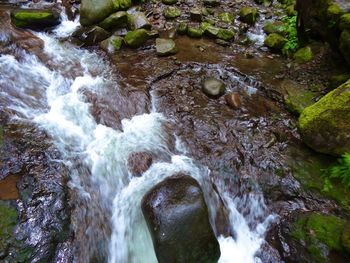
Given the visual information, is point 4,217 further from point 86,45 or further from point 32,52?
point 86,45

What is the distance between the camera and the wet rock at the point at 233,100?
6.27 m

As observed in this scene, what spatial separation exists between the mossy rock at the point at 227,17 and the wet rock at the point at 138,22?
2.31m

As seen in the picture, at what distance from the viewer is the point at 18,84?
251 inches

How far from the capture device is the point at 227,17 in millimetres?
9375

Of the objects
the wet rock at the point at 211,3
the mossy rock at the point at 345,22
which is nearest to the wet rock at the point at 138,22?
the wet rock at the point at 211,3

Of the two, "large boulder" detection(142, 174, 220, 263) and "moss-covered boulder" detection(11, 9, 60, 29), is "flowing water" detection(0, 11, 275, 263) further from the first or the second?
"moss-covered boulder" detection(11, 9, 60, 29)

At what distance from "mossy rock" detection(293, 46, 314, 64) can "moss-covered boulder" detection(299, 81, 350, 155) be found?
2392mm

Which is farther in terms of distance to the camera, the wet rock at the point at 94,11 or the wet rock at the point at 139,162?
the wet rock at the point at 94,11

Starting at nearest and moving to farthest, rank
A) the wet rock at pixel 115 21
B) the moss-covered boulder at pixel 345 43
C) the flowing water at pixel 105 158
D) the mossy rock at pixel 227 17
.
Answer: the flowing water at pixel 105 158
the moss-covered boulder at pixel 345 43
the wet rock at pixel 115 21
the mossy rock at pixel 227 17

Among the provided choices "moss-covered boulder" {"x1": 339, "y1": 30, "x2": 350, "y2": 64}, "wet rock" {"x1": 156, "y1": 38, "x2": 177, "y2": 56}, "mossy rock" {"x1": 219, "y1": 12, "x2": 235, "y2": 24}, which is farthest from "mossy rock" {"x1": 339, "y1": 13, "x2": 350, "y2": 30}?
→ "mossy rock" {"x1": 219, "y1": 12, "x2": 235, "y2": 24}

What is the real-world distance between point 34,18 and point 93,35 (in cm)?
159

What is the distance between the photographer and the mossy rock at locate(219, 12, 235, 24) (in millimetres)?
9285

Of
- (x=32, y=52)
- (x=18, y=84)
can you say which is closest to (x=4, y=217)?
(x=18, y=84)

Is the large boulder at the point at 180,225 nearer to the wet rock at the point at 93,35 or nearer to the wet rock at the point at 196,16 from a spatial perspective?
the wet rock at the point at 93,35
